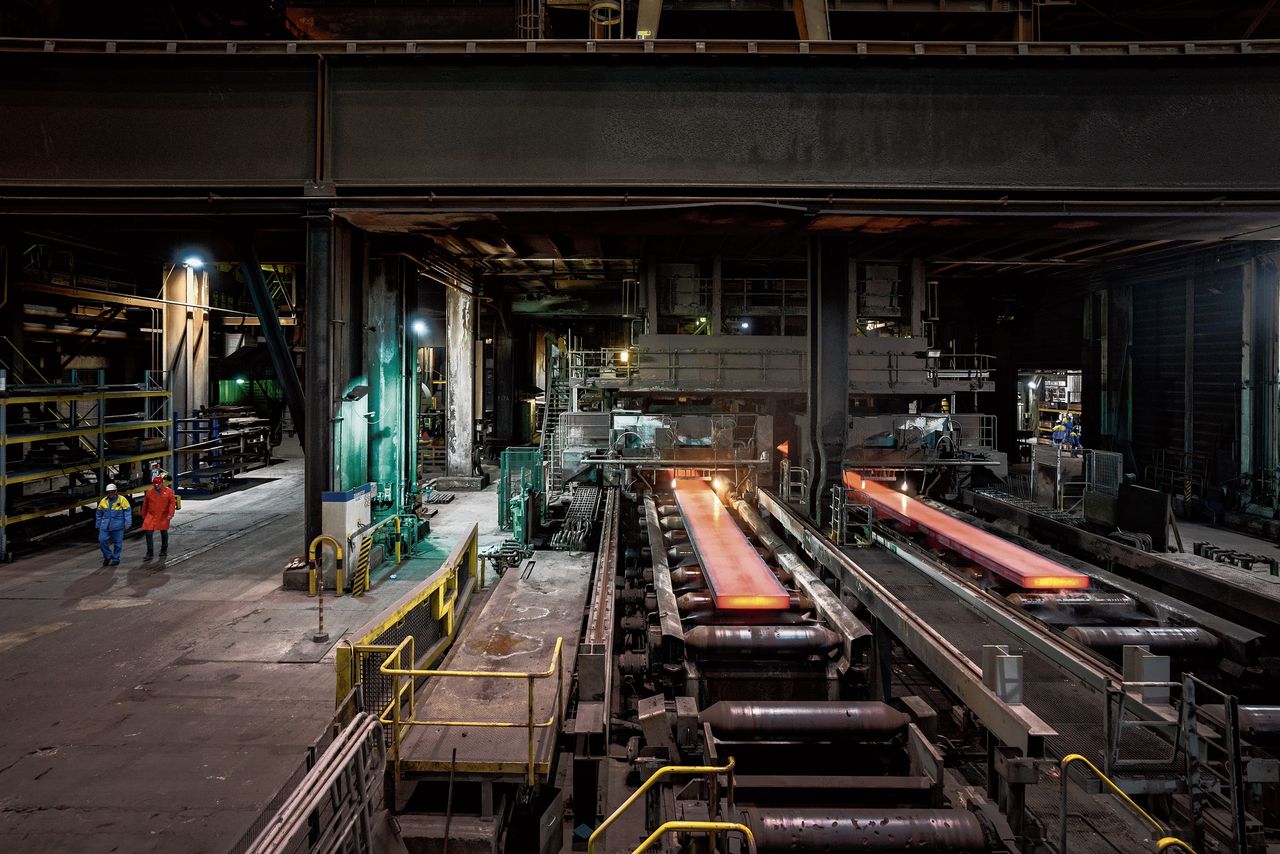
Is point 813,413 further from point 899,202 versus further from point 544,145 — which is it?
point 544,145

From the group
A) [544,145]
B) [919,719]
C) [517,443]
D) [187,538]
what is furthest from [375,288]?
[517,443]

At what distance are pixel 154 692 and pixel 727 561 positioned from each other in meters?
5.80

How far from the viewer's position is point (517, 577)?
8.19m

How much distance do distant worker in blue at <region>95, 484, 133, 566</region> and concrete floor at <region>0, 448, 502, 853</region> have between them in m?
0.33

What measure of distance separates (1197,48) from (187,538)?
667 inches

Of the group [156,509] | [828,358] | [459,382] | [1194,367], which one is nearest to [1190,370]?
[1194,367]

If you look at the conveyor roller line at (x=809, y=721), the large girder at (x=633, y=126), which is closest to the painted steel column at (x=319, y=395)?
the large girder at (x=633, y=126)

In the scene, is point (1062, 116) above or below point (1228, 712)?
above

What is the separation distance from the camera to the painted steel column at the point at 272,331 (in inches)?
368

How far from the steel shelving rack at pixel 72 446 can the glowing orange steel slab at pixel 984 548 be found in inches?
535

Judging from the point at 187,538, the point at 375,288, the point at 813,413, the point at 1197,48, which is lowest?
the point at 187,538

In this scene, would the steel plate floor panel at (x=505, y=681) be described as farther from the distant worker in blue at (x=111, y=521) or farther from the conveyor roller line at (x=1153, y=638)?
the distant worker in blue at (x=111, y=521)

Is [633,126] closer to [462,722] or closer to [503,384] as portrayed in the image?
[462,722]

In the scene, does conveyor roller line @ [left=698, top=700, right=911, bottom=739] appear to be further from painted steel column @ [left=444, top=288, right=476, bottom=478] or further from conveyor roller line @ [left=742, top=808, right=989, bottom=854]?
painted steel column @ [left=444, top=288, right=476, bottom=478]
